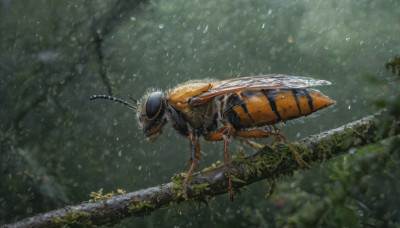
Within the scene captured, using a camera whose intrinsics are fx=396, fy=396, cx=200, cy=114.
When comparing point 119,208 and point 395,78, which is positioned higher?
point 395,78

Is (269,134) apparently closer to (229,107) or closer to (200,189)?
(229,107)

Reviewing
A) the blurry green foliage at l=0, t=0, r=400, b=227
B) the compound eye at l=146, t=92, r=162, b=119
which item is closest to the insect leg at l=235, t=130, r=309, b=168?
the compound eye at l=146, t=92, r=162, b=119

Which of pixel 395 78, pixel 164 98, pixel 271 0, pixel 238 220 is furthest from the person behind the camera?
pixel 271 0

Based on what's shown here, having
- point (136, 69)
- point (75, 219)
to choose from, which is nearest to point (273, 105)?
point (75, 219)

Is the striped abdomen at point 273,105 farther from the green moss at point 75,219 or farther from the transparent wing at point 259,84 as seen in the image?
the green moss at point 75,219

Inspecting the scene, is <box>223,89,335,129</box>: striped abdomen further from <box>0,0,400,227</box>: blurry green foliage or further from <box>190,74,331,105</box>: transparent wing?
<box>0,0,400,227</box>: blurry green foliage

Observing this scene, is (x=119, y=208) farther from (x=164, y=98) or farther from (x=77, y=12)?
(x=77, y=12)

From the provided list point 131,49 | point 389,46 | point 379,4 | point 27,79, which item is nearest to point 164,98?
point 27,79
